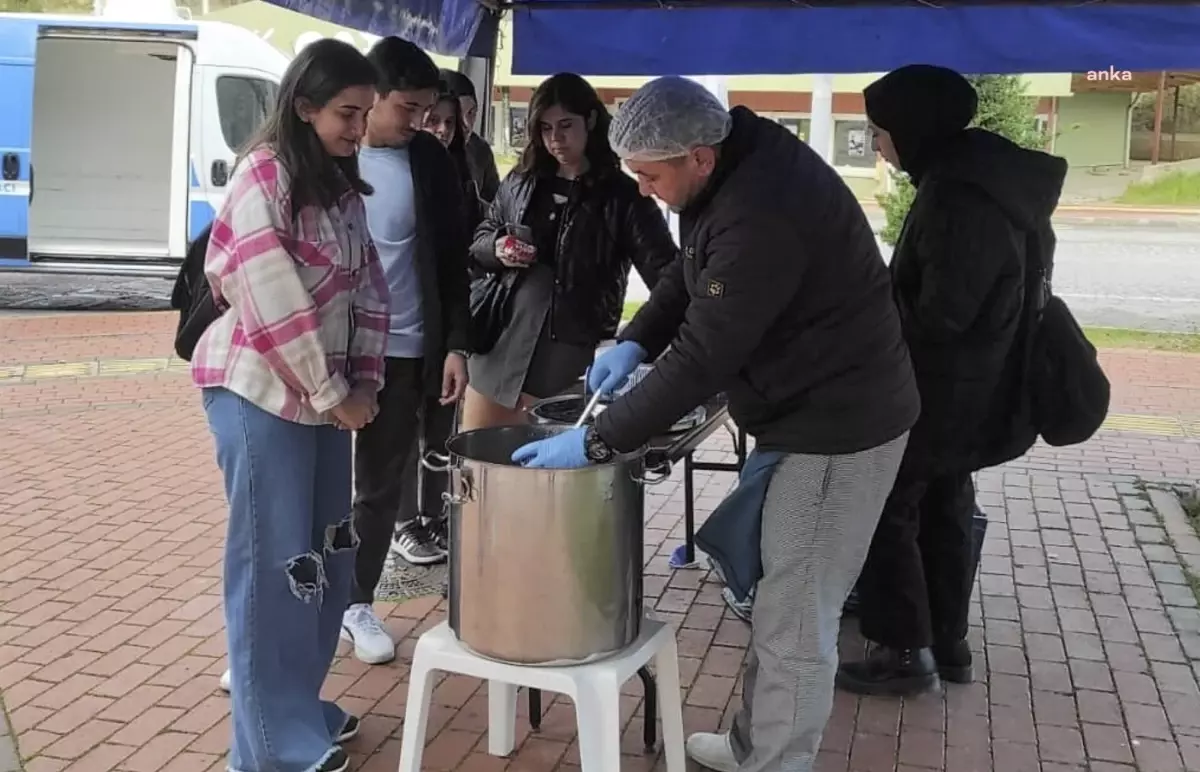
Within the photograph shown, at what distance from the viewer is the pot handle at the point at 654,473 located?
241 centimetres

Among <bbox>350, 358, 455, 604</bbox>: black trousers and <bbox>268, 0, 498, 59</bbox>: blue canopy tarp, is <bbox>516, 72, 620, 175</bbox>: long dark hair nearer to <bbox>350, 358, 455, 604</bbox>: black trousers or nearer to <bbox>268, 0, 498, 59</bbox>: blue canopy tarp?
<bbox>268, 0, 498, 59</bbox>: blue canopy tarp

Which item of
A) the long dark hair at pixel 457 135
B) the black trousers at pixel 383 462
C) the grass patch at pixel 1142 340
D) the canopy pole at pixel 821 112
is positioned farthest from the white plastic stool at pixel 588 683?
the canopy pole at pixel 821 112

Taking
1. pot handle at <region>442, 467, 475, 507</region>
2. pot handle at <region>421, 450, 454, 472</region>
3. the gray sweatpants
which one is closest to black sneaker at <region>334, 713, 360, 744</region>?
pot handle at <region>421, 450, 454, 472</region>

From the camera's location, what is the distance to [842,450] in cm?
242

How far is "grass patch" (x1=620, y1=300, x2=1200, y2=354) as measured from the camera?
9.49 metres

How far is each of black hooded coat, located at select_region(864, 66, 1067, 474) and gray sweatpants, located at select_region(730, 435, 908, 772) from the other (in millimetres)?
640

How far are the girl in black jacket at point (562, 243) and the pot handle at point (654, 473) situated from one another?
1065 millimetres

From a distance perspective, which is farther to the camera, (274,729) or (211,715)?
(211,715)

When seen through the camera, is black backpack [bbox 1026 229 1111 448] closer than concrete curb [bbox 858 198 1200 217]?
Yes

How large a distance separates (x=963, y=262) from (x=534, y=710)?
1.64 meters

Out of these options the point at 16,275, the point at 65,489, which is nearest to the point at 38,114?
the point at 16,275

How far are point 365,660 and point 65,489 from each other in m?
2.51

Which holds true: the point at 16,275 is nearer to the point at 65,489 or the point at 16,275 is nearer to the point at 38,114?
the point at 38,114

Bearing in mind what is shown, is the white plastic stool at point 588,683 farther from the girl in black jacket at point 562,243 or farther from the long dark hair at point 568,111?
the long dark hair at point 568,111
